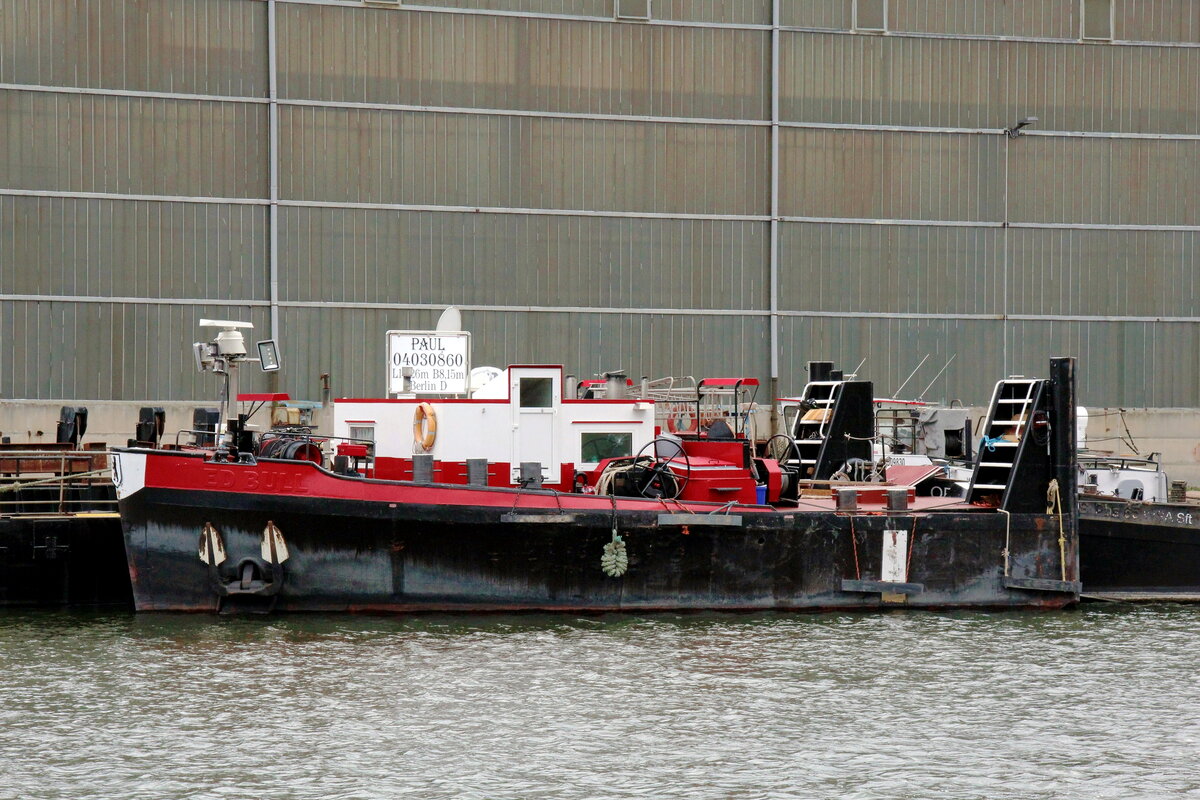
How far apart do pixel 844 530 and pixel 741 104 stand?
14.8 metres

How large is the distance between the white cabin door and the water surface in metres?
2.01

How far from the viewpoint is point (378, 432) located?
61.5ft

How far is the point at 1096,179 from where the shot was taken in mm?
32344

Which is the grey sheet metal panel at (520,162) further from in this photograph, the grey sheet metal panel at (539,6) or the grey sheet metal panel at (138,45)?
the grey sheet metal panel at (539,6)

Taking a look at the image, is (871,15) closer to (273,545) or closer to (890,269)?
(890,269)

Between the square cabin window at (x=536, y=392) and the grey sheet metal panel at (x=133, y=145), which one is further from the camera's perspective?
the grey sheet metal panel at (x=133, y=145)

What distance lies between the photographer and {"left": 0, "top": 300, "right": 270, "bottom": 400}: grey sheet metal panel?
28.4 m

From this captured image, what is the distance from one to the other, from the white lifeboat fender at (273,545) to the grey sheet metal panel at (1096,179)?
66.9ft

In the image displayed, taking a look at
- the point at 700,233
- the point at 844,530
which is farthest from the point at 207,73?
the point at 844,530

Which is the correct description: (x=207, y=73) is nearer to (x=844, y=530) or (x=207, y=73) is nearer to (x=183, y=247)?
(x=183, y=247)

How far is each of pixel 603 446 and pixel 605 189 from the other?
1274 centimetres

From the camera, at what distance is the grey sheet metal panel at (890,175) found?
31.4 m

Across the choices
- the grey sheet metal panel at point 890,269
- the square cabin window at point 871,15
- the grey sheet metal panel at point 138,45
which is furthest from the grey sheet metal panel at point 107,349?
the square cabin window at point 871,15

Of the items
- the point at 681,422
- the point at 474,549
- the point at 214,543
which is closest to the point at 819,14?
the point at 681,422
